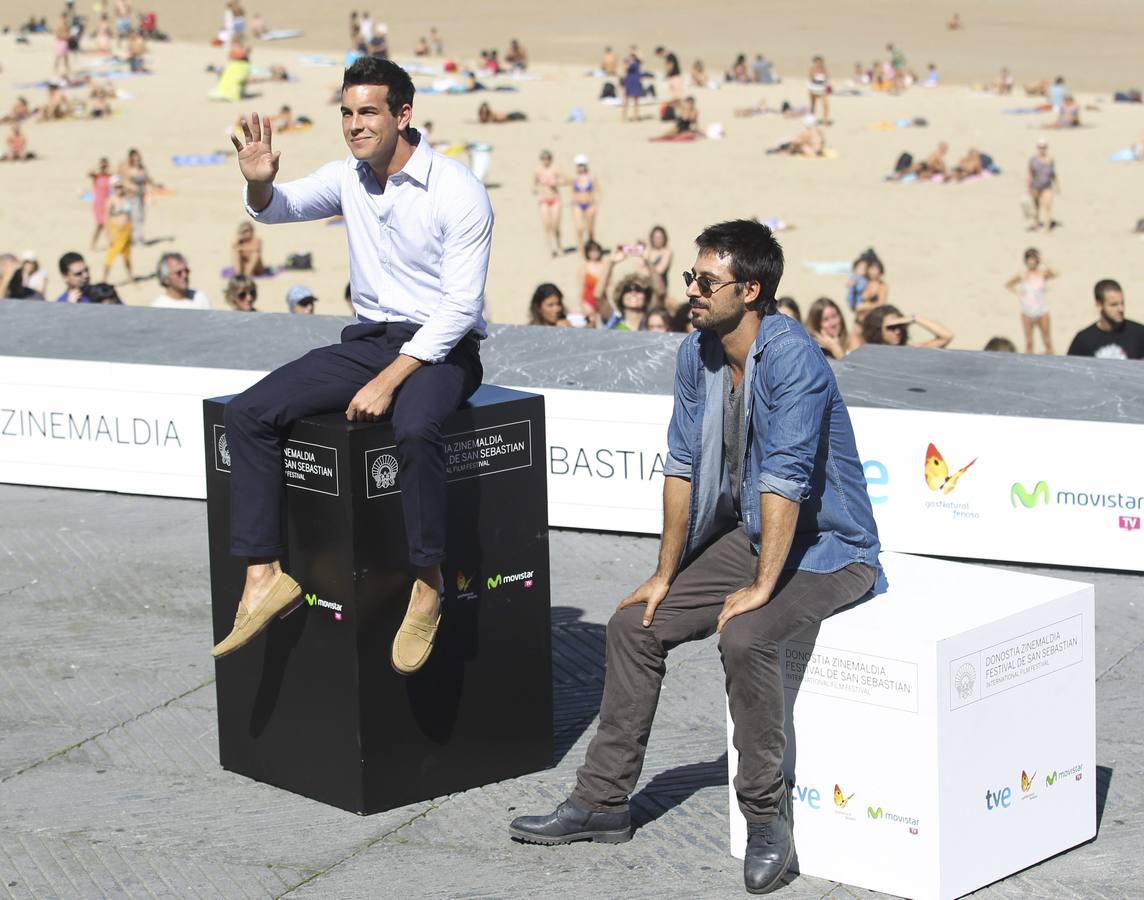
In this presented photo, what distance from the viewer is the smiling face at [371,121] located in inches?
229

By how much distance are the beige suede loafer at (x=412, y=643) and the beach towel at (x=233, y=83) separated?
34.9 meters

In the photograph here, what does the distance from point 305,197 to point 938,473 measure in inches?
171

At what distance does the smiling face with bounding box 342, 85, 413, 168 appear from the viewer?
229 inches

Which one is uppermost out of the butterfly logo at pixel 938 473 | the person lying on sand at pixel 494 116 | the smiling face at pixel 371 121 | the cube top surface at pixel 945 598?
the person lying on sand at pixel 494 116

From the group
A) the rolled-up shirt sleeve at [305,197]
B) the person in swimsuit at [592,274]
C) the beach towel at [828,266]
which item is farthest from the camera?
the beach towel at [828,266]

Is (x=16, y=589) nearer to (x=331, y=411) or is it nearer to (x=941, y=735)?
(x=331, y=411)

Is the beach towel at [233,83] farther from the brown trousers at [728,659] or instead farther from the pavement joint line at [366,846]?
the brown trousers at [728,659]

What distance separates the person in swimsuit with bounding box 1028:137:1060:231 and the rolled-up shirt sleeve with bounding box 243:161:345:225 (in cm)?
1993

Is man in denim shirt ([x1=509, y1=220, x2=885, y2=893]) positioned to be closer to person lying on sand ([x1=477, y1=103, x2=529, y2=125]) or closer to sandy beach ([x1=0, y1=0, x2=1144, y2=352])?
sandy beach ([x1=0, y1=0, x2=1144, y2=352])

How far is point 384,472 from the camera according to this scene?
5.84 metres

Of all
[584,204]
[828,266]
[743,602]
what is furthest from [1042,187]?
[743,602]

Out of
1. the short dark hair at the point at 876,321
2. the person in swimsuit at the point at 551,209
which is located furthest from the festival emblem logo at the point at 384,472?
the person in swimsuit at the point at 551,209

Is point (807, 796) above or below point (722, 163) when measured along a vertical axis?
below

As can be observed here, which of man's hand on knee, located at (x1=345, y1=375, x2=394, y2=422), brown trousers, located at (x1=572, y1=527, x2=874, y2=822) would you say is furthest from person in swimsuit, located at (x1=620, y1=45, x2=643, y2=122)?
brown trousers, located at (x1=572, y1=527, x2=874, y2=822)
